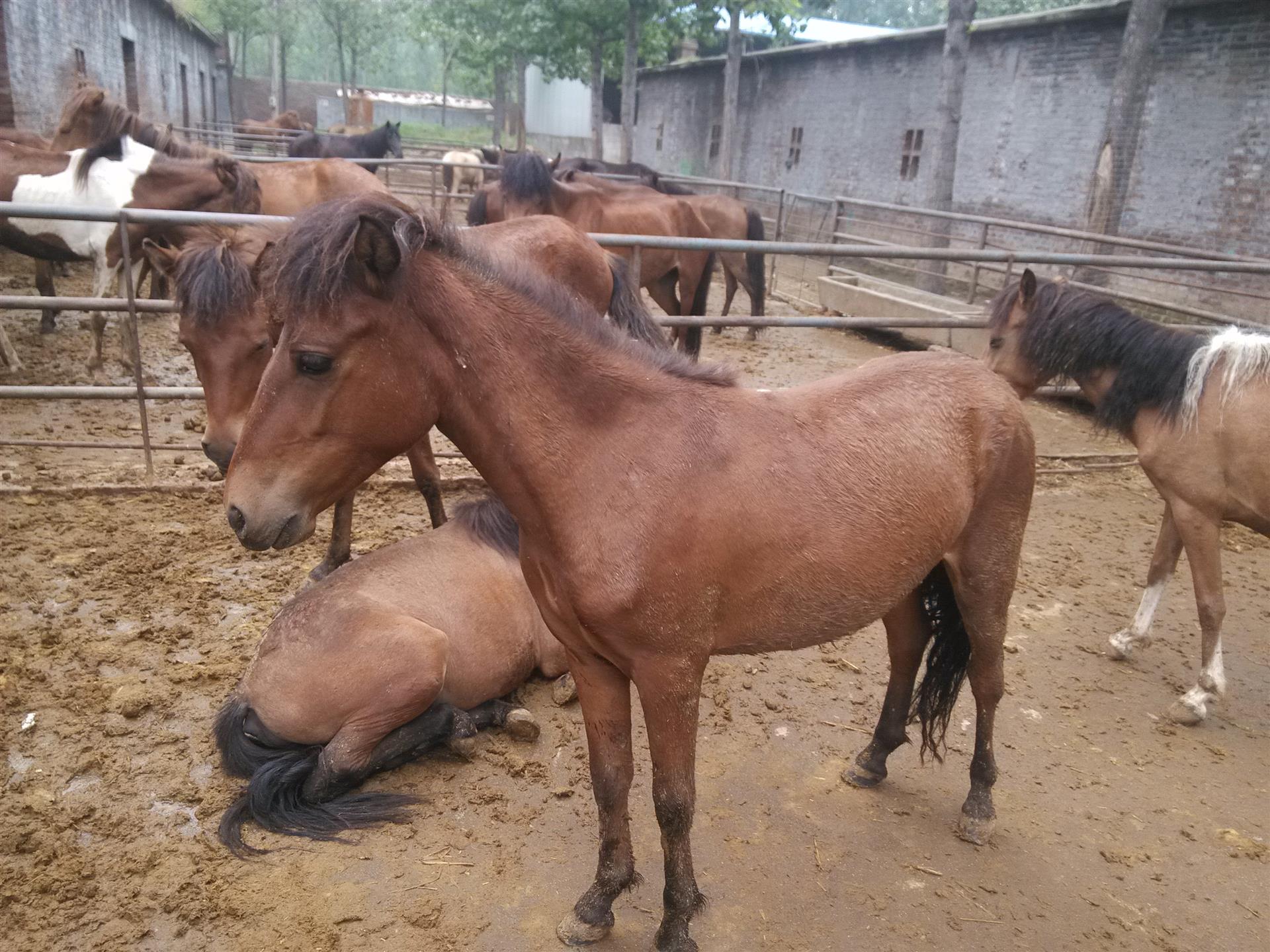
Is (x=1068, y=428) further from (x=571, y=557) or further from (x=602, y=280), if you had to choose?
(x=571, y=557)

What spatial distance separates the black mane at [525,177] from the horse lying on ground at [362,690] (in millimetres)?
5920

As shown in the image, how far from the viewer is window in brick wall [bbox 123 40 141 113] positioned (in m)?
19.4

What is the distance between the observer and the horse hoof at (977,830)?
262 cm

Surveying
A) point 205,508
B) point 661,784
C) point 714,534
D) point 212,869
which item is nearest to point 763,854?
point 661,784

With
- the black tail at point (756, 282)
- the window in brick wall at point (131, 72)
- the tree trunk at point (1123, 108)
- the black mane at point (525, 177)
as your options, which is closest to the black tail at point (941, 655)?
the black mane at point (525, 177)

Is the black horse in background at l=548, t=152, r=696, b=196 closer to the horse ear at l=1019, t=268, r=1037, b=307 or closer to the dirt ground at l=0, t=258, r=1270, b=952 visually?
the horse ear at l=1019, t=268, r=1037, b=307

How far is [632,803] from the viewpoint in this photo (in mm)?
2725

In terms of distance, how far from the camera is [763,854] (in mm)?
2516

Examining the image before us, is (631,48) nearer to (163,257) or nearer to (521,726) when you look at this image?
(163,257)

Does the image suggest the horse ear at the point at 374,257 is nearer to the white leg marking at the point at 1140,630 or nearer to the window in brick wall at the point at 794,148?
the white leg marking at the point at 1140,630

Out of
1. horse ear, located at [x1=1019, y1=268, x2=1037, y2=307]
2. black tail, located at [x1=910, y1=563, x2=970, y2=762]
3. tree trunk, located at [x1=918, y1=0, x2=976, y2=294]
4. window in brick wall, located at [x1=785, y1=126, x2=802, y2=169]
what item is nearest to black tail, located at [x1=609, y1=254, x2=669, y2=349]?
black tail, located at [x1=910, y1=563, x2=970, y2=762]

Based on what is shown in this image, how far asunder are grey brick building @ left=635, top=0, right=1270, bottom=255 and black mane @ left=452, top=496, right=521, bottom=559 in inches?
431

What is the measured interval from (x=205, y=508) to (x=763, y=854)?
11.3ft

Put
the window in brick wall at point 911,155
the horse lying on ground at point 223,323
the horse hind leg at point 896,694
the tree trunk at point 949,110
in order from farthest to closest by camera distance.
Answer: the window in brick wall at point 911,155
the tree trunk at point 949,110
the horse lying on ground at point 223,323
the horse hind leg at point 896,694
